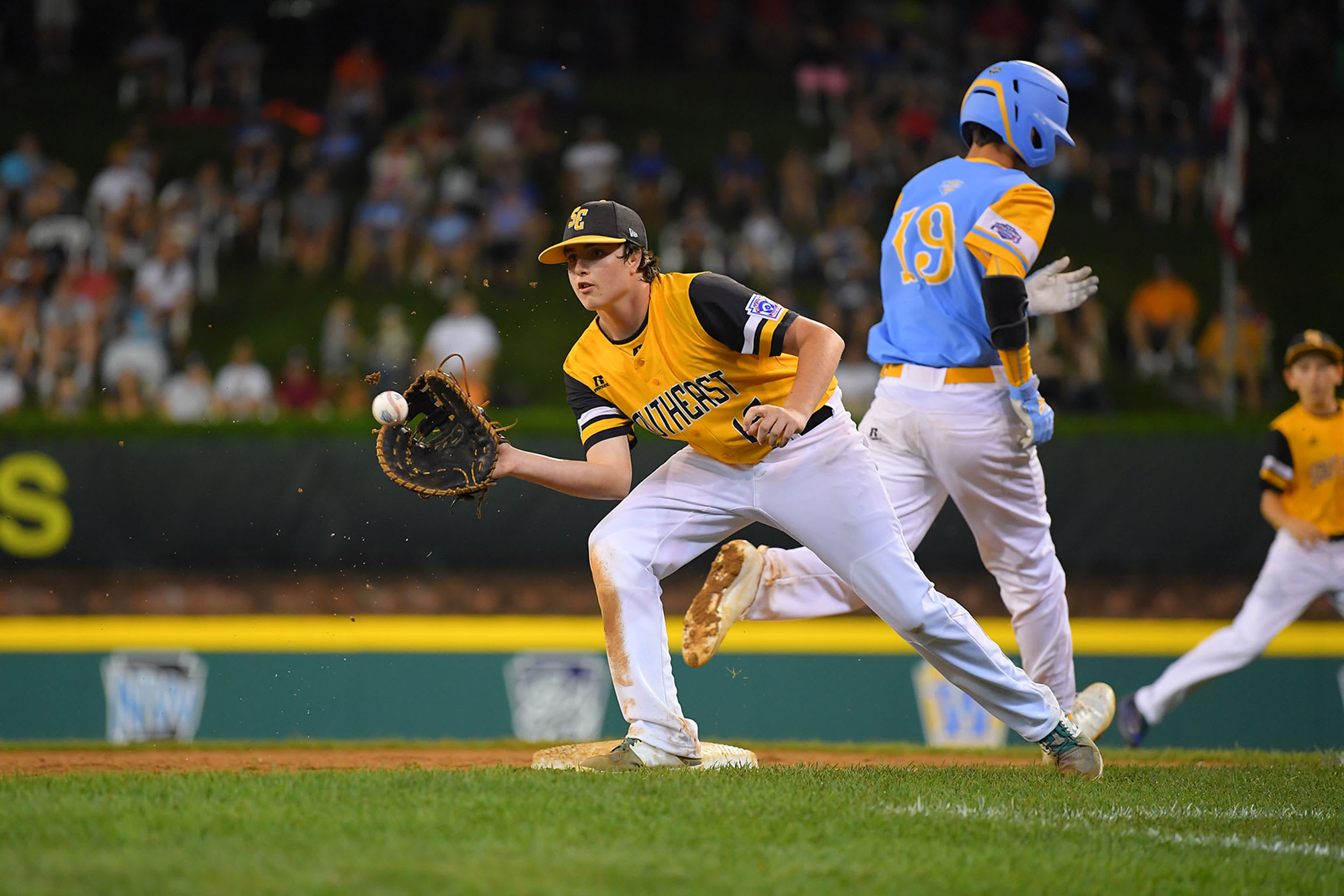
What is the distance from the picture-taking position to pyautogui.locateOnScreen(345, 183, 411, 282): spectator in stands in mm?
15766

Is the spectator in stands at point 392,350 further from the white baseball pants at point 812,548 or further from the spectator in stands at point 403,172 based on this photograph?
the white baseball pants at point 812,548

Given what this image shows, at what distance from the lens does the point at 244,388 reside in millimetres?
13164

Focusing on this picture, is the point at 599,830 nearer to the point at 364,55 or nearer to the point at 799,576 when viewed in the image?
the point at 799,576

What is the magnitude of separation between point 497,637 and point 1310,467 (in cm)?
510

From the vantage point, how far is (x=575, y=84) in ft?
63.8

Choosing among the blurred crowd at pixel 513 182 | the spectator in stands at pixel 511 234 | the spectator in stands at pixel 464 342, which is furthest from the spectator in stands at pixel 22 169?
the spectator in stands at pixel 464 342

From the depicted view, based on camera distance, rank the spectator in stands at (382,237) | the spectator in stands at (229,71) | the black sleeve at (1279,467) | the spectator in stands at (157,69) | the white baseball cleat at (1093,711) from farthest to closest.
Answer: the spectator in stands at (157,69)
the spectator in stands at (229,71)
the spectator in stands at (382,237)
the black sleeve at (1279,467)
the white baseball cleat at (1093,711)

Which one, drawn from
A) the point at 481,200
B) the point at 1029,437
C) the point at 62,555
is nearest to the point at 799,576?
the point at 1029,437

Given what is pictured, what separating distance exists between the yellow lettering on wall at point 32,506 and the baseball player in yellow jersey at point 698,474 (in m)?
7.48

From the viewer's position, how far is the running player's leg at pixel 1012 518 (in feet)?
17.0

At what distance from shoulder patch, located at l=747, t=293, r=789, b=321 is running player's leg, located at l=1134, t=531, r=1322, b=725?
4041mm

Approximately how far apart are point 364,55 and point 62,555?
10.1 m

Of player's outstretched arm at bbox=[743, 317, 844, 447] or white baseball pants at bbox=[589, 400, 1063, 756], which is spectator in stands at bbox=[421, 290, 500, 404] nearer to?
white baseball pants at bbox=[589, 400, 1063, 756]

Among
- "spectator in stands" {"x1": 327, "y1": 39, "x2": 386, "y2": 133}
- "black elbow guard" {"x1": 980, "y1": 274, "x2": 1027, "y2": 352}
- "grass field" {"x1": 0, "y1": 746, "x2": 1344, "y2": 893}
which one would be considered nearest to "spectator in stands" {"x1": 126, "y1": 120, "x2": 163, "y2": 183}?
"spectator in stands" {"x1": 327, "y1": 39, "x2": 386, "y2": 133}
